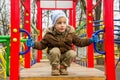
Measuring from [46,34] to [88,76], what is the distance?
0.65 m

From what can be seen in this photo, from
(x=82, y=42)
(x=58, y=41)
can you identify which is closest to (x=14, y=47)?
(x=58, y=41)

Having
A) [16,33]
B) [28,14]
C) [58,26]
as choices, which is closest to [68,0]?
[28,14]

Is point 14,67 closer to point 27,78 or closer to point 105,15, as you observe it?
point 27,78

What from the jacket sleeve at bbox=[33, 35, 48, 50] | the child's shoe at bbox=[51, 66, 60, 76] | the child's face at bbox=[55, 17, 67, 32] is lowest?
the child's shoe at bbox=[51, 66, 60, 76]

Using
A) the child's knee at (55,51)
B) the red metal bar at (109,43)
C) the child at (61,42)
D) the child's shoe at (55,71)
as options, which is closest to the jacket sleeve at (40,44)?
the child at (61,42)

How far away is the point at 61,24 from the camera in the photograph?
3.40 m

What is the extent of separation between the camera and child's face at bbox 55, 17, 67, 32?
3380 millimetres

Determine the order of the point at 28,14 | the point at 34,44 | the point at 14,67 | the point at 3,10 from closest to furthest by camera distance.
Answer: the point at 14,67 < the point at 34,44 < the point at 28,14 < the point at 3,10

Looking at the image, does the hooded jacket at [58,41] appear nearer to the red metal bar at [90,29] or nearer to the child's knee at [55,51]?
the child's knee at [55,51]

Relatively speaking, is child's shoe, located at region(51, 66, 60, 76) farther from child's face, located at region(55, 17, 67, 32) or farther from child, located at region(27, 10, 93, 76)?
child's face, located at region(55, 17, 67, 32)

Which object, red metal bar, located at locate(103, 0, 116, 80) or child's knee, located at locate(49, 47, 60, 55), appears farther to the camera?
child's knee, located at locate(49, 47, 60, 55)

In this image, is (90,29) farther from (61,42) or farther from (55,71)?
(55,71)

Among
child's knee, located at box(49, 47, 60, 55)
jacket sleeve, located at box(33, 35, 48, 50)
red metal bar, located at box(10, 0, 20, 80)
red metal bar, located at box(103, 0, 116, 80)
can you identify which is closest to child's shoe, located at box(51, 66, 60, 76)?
child's knee, located at box(49, 47, 60, 55)

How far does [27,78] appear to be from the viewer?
10.2 ft
